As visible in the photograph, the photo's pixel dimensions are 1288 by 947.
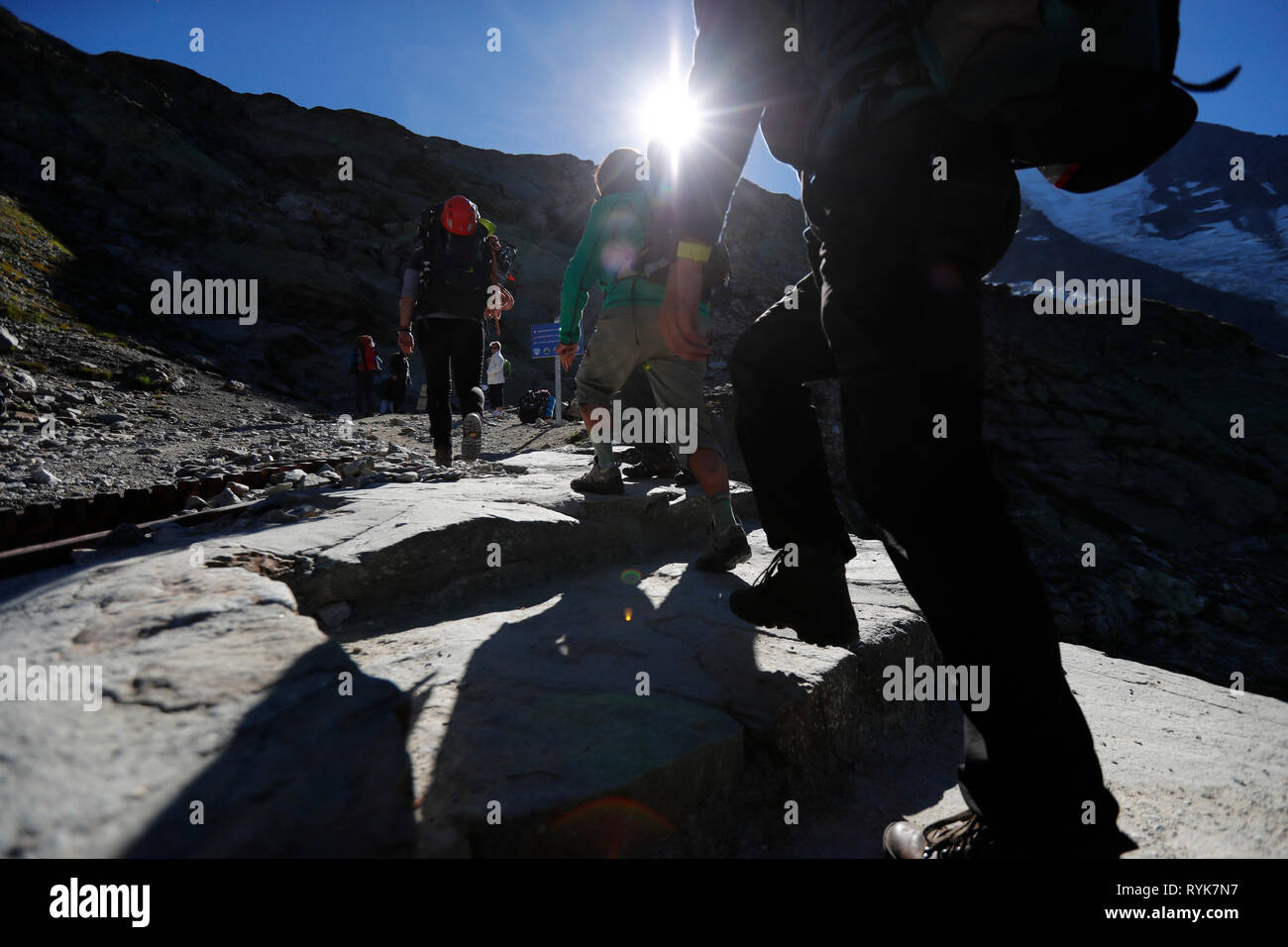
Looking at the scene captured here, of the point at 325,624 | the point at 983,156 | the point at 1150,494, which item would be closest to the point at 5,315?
the point at 325,624

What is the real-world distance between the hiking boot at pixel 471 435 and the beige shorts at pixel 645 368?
80.3 inches

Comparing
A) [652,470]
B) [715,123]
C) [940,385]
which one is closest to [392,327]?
[652,470]

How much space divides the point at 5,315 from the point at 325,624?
34.5 feet

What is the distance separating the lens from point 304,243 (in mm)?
20156

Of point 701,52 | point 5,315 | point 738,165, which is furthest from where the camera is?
point 5,315

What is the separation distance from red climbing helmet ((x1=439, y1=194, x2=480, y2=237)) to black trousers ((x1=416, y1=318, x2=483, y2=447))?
0.66 m

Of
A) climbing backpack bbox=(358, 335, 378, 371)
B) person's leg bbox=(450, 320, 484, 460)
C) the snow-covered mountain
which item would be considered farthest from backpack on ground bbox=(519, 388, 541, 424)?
the snow-covered mountain

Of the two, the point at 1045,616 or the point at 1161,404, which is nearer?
the point at 1045,616

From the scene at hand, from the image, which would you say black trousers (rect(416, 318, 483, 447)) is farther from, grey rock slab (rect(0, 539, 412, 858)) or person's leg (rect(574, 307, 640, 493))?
grey rock slab (rect(0, 539, 412, 858))

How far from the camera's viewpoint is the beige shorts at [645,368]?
245 cm

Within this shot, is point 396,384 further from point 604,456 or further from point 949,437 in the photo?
point 949,437

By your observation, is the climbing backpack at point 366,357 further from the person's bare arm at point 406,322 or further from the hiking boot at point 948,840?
the hiking boot at point 948,840
